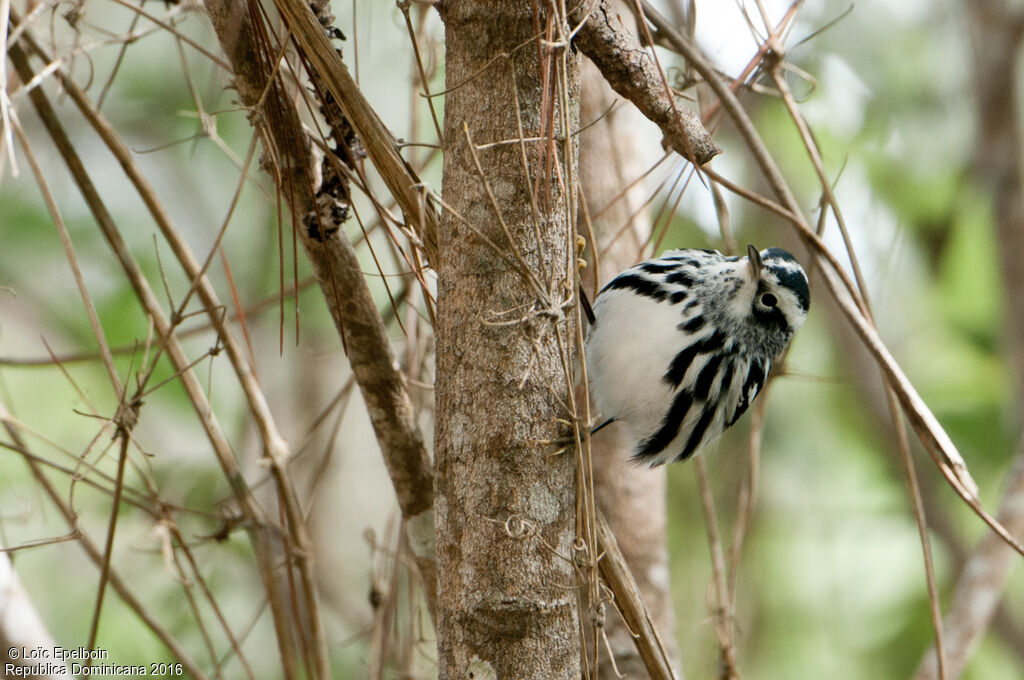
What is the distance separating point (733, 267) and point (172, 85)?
3956mm

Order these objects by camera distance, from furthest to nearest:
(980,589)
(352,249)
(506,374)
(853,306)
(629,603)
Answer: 1. (980,589)
2. (352,249)
3. (853,306)
4. (629,603)
5. (506,374)

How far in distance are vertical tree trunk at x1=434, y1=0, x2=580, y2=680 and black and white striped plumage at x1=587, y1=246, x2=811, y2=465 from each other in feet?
2.25

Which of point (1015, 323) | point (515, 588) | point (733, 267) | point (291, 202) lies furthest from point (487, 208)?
point (1015, 323)

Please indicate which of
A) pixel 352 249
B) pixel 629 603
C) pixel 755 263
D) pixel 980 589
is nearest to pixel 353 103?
pixel 352 249

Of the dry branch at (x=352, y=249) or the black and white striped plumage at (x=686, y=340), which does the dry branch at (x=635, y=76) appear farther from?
the black and white striped plumage at (x=686, y=340)

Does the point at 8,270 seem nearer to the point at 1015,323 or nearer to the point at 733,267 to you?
the point at 733,267

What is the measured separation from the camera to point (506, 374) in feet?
4.88

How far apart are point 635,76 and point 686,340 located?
0.80 metres

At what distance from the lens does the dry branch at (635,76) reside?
152 cm

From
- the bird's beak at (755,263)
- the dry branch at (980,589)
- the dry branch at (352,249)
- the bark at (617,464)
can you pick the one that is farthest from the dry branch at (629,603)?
the dry branch at (980,589)

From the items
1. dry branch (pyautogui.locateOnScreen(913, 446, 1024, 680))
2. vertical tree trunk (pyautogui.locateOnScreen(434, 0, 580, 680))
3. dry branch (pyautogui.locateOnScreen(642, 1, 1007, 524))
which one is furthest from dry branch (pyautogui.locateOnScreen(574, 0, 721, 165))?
dry branch (pyautogui.locateOnScreen(913, 446, 1024, 680))

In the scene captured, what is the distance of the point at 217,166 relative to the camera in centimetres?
577

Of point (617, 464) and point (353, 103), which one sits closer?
point (353, 103)

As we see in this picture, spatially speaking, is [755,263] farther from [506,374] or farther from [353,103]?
[353,103]
